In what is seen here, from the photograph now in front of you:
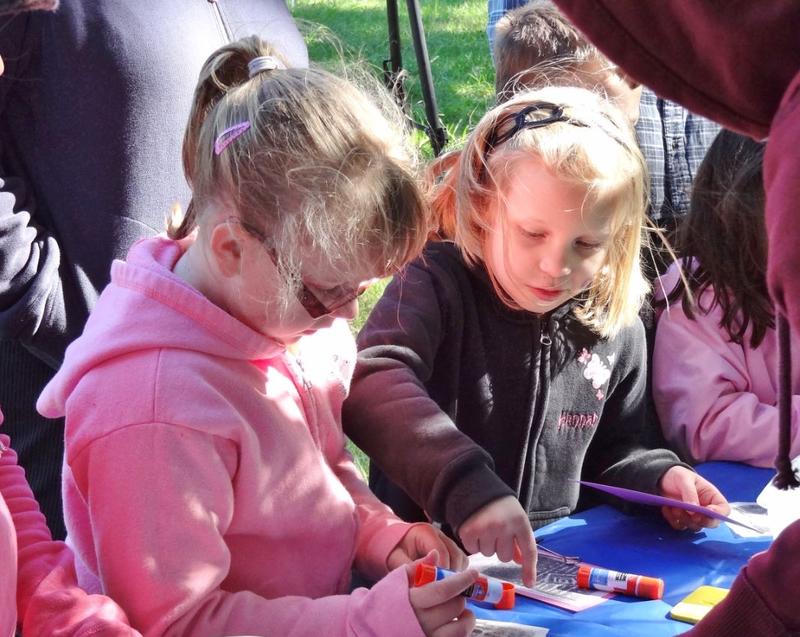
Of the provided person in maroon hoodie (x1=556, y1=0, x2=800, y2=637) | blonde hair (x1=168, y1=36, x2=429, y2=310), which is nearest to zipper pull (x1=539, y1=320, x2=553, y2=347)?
blonde hair (x1=168, y1=36, x2=429, y2=310)

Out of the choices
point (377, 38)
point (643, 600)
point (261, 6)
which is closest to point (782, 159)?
point (643, 600)

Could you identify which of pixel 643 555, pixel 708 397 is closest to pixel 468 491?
pixel 643 555

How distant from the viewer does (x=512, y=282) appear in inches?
67.8

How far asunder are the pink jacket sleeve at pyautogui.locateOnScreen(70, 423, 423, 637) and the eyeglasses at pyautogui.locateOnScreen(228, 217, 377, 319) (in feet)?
0.68

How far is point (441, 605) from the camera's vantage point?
3.94ft

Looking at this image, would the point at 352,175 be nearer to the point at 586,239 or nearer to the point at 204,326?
the point at 204,326

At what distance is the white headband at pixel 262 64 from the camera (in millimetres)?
1381

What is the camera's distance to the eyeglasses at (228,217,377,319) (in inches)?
50.6

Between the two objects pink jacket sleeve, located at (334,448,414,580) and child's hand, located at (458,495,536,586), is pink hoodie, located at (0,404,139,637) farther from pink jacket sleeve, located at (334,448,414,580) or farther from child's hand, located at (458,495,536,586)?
child's hand, located at (458,495,536,586)

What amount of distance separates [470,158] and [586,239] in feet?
0.79

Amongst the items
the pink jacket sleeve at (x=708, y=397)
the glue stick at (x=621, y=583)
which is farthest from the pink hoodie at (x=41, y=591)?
A: the pink jacket sleeve at (x=708, y=397)

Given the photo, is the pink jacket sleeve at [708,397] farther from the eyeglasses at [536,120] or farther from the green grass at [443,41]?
the green grass at [443,41]

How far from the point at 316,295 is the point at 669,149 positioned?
4.69ft

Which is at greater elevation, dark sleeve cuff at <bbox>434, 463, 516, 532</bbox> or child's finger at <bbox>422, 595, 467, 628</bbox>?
child's finger at <bbox>422, 595, 467, 628</bbox>
